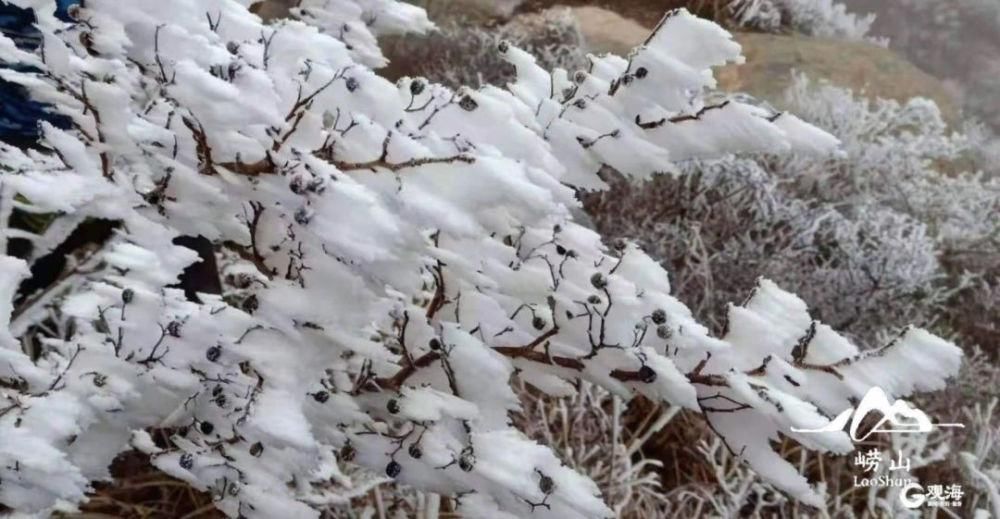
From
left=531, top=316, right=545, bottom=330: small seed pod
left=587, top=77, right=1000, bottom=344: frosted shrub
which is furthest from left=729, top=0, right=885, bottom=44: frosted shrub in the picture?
left=531, top=316, right=545, bottom=330: small seed pod

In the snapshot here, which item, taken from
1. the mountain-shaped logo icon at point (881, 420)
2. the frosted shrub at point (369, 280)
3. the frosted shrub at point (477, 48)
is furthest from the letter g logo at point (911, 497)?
the frosted shrub at point (477, 48)

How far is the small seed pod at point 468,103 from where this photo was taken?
1.60 ft

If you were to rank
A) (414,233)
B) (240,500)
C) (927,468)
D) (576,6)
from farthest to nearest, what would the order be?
(576,6) → (927,468) → (240,500) → (414,233)

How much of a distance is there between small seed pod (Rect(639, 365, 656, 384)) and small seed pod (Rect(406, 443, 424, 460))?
0.15 metres

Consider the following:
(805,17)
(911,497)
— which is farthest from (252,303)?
(805,17)

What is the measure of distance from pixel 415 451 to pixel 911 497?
651mm

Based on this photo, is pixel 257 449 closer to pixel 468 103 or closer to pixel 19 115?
pixel 468 103

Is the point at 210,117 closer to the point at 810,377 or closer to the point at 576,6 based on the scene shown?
the point at 810,377

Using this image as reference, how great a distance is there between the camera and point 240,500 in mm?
560

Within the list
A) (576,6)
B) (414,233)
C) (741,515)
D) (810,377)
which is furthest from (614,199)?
(414,233)

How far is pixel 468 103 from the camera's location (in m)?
0.49

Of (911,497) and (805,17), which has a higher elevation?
(805,17)

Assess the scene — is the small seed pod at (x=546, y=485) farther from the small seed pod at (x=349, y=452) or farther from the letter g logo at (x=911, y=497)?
the letter g logo at (x=911, y=497)

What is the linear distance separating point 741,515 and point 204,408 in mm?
691
